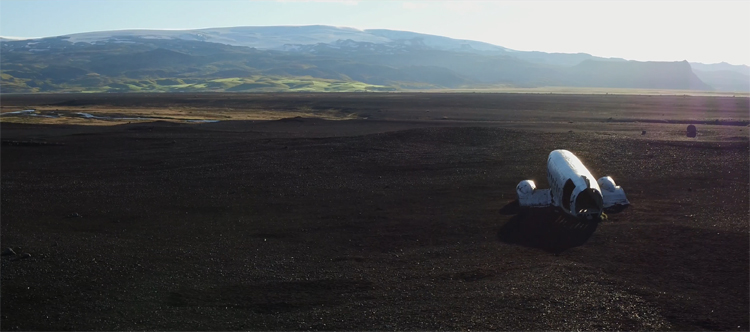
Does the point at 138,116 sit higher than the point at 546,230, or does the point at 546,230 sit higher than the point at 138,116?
the point at 546,230

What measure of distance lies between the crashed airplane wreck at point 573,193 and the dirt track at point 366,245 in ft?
2.15

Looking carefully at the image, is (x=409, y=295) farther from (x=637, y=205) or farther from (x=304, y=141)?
(x=304, y=141)

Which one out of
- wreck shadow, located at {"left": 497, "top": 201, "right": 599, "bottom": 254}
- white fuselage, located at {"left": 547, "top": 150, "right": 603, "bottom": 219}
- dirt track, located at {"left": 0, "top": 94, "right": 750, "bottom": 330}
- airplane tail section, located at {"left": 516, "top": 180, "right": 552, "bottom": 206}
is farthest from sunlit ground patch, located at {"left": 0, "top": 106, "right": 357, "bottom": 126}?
wreck shadow, located at {"left": 497, "top": 201, "right": 599, "bottom": 254}

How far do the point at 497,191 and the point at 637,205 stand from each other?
6.29m

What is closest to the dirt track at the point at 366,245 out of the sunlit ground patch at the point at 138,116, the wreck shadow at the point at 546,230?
the wreck shadow at the point at 546,230

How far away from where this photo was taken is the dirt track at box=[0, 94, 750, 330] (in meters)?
14.1

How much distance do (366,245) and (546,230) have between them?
6742 millimetres

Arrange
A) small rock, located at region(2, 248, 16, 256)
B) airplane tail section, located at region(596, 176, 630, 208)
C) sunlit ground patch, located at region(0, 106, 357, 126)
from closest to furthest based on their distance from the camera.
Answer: small rock, located at region(2, 248, 16, 256), airplane tail section, located at region(596, 176, 630, 208), sunlit ground patch, located at region(0, 106, 357, 126)

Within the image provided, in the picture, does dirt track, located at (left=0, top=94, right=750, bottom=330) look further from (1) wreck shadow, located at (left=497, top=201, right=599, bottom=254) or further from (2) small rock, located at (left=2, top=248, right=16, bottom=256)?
(2) small rock, located at (left=2, top=248, right=16, bottom=256)

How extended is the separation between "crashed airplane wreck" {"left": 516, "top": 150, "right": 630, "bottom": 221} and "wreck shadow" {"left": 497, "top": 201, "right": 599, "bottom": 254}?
388mm

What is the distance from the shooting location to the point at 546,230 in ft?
70.4

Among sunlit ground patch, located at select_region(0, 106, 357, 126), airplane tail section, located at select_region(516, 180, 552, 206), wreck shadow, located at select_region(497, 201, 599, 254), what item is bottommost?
sunlit ground patch, located at select_region(0, 106, 357, 126)

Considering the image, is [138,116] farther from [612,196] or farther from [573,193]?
[573,193]

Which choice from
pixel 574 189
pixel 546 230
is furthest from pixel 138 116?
pixel 546 230
